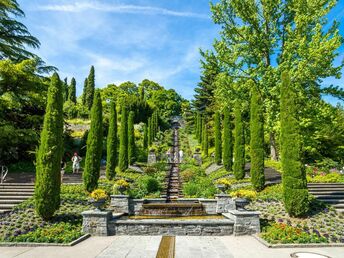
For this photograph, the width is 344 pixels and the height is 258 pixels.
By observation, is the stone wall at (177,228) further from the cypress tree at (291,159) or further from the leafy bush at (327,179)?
the leafy bush at (327,179)

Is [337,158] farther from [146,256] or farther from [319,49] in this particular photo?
[146,256]

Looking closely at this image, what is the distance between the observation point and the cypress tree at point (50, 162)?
10852 millimetres

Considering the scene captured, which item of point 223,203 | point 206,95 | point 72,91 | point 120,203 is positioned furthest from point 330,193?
point 72,91

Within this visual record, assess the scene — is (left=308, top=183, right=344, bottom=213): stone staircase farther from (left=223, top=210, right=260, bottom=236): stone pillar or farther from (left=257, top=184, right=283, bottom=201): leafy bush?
(left=223, top=210, right=260, bottom=236): stone pillar

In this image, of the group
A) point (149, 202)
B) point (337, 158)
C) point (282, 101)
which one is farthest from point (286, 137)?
point (337, 158)

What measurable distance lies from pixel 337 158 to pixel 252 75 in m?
11.9

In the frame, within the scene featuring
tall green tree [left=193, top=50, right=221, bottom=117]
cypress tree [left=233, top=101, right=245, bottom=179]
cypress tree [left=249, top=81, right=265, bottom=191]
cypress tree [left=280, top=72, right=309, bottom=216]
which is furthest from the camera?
tall green tree [left=193, top=50, right=221, bottom=117]

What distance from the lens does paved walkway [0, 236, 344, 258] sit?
294 inches

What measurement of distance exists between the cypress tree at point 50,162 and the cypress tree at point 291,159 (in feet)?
31.3

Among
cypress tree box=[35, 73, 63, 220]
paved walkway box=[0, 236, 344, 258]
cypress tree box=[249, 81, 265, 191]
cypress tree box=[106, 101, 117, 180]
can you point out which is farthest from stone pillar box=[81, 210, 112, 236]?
cypress tree box=[106, 101, 117, 180]

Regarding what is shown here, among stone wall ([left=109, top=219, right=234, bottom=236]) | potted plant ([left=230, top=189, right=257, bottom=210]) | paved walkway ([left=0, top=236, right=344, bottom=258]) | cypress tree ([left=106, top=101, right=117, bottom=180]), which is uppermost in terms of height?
cypress tree ([left=106, top=101, right=117, bottom=180])

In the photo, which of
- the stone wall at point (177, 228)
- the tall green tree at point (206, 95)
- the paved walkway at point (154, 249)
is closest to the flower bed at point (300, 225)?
the paved walkway at point (154, 249)

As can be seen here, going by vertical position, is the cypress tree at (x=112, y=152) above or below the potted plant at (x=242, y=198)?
above

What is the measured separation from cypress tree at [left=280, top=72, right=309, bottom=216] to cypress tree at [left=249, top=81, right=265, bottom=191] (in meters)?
3.59
